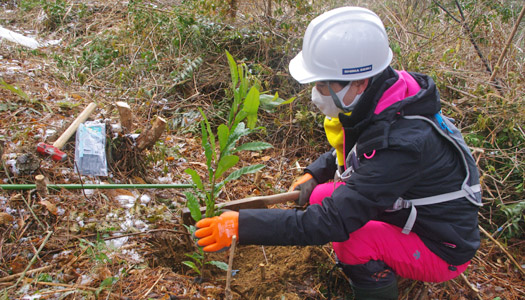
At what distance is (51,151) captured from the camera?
8.10 ft

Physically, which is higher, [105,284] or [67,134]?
[67,134]

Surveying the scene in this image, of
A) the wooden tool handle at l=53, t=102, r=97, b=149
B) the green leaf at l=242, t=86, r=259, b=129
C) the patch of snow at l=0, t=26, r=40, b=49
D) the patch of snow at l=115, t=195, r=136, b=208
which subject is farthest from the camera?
the patch of snow at l=0, t=26, r=40, b=49

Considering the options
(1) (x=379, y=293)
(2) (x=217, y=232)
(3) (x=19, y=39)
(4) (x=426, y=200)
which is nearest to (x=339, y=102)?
(4) (x=426, y=200)

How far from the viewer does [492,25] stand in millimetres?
4371

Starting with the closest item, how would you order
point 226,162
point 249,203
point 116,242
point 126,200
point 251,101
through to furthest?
point 251,101 → point 226,162 → point 116,242 → point 249,203 → point 126,200

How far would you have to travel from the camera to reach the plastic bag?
2.51 m

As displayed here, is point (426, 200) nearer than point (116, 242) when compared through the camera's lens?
Yes

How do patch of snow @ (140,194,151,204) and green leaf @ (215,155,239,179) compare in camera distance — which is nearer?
green leaf @ (215,155,239,179)

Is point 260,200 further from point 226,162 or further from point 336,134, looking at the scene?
point 336,134

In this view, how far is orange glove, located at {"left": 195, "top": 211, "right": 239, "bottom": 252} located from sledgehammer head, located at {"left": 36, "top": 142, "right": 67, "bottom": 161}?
4.49ft

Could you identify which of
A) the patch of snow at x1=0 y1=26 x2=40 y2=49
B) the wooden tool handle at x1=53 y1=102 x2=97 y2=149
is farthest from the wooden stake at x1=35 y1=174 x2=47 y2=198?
the patch of snow at x1=0 y1=26 x2=40 y2=49

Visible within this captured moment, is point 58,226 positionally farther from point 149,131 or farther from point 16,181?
point 149,131

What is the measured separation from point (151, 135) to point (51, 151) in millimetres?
684

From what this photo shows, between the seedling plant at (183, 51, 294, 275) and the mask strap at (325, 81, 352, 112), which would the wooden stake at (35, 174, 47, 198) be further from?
the mask strap at (325, 81, 352, 112)
